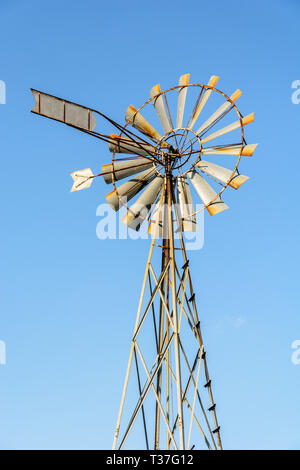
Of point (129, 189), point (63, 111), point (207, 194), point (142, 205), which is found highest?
point (63, 111)

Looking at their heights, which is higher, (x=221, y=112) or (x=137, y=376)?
(x=221, y=112)

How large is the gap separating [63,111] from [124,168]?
2.23 metres

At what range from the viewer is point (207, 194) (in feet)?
48.5

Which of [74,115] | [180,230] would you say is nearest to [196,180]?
[180,230]

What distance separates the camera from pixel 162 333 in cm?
1478

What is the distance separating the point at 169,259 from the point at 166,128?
10.4 feet

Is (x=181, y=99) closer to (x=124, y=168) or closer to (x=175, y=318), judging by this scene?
(x=124, y=168)

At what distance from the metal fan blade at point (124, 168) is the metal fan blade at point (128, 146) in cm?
20

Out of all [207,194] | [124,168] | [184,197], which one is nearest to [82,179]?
[124,168]

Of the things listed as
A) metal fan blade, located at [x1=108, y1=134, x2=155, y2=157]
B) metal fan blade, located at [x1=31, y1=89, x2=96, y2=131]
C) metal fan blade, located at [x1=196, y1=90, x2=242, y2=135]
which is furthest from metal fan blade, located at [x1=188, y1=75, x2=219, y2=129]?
metal fan blade, located at [x1=31, y1=89, x2=96, y2=131]

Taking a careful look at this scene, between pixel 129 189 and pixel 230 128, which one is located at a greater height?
pixel 230 128

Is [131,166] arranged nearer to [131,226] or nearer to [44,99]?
[131,226]

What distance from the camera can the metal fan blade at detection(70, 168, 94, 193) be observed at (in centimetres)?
1505

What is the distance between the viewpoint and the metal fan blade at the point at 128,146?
14922 mm
